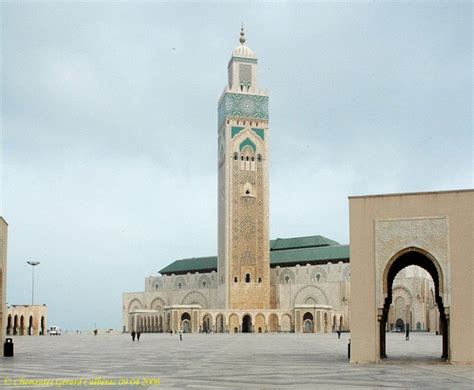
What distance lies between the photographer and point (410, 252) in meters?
15.9

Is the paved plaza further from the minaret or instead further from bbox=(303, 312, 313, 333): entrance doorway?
the minaret

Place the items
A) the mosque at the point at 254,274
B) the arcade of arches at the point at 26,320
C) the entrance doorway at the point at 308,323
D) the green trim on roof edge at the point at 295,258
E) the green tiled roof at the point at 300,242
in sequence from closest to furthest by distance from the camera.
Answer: the arcade of arches at the point at 26,320
the entrance doorway at the point at 308,323
the mosque at the point at 254,274
the green trim on roof edge at the point at 295,258
the green tiled roof at the point at 300,242

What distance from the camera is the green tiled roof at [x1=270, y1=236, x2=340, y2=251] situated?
62.2 metres

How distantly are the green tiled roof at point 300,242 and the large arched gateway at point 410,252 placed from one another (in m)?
46.2

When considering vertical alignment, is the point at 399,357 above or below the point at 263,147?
below

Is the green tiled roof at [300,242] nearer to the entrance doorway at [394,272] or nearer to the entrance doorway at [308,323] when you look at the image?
the entrance doorway at [308,323]

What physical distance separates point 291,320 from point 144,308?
16388mm

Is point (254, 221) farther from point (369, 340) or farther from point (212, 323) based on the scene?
point (369, 340)

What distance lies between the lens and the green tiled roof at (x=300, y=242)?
62.2 metres

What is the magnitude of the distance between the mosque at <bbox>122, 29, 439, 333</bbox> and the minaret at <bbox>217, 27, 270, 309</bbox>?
0.07 metres

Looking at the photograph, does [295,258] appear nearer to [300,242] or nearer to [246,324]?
[300,242]

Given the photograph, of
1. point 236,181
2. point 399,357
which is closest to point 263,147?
point 236,181

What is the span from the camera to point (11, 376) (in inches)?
474

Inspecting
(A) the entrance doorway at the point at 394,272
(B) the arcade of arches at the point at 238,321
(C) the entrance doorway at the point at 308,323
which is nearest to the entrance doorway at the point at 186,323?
(B) the arcade of arches at the point at 238,321
